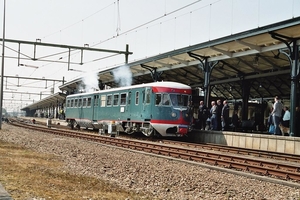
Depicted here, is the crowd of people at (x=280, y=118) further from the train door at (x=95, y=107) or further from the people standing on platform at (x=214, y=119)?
the train door at (x=95, y=107)

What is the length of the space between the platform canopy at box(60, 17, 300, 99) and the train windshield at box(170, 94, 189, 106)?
263cm

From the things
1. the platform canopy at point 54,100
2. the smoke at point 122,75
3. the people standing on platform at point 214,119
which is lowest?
the people standing on platform at point 214,119

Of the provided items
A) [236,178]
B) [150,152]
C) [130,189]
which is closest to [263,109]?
[150,152]

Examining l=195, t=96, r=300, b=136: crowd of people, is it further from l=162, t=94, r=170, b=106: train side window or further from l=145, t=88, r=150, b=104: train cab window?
l=145, t=88, r=150, b=104: train cab window

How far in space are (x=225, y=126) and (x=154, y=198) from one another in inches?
558

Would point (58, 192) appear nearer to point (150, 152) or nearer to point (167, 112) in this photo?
point (150, 152)

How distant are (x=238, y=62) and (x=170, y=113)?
234 inches

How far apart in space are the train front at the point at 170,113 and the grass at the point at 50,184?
10809 millimetres

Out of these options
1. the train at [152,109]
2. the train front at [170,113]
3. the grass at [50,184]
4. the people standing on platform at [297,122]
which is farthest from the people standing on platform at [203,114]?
the grass at [50,184]

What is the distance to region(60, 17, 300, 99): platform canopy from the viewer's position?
1906cm

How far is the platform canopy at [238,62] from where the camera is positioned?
19.1 metres

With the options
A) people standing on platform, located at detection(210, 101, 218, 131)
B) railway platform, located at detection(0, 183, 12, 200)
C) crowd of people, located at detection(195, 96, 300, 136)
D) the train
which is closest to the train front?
the train

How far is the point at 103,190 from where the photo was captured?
28.2 feet

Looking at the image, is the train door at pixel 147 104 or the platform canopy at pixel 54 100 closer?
the train door at pixel 147 104
